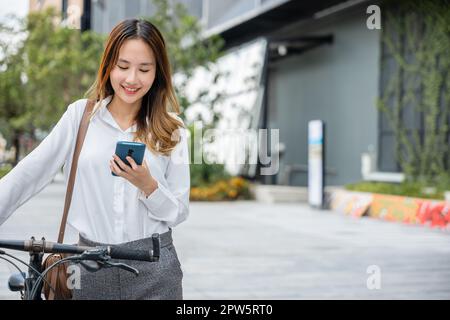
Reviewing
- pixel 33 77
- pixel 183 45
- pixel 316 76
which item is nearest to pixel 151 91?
Result: pixel 33 77

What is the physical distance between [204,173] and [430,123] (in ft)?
18.7

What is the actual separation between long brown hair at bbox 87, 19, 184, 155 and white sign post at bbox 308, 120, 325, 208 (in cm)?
1330

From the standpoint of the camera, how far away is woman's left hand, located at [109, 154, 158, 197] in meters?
1.55

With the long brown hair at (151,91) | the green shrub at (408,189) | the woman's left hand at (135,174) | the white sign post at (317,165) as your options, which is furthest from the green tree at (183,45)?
the woman's left hand at (135,174)

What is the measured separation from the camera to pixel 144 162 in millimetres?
1796

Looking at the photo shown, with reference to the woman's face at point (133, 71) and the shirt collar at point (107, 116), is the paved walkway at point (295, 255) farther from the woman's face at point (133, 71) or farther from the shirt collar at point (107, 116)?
the woman's face at point (133, 71)

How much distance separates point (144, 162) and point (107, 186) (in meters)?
0.12

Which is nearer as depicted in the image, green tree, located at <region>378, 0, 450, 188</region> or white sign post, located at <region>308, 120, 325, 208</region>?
green tree, located at <region>378, 0, 450, 188</region>

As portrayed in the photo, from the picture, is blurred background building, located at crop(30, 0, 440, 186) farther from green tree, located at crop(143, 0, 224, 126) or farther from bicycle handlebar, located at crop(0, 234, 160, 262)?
bicycle handlebar, located at crop(0, 234, 160, 262)

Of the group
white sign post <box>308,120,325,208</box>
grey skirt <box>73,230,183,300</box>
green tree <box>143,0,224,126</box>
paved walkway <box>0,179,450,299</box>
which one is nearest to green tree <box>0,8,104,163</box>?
paved walkway <box>0,179,450,299</box>

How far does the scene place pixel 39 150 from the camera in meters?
1.74

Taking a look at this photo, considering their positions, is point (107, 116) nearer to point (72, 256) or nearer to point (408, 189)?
point (72, 256)

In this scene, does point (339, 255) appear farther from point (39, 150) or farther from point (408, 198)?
point (39, 150)

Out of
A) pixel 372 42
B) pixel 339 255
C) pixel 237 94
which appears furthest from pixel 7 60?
pixel 237 94
